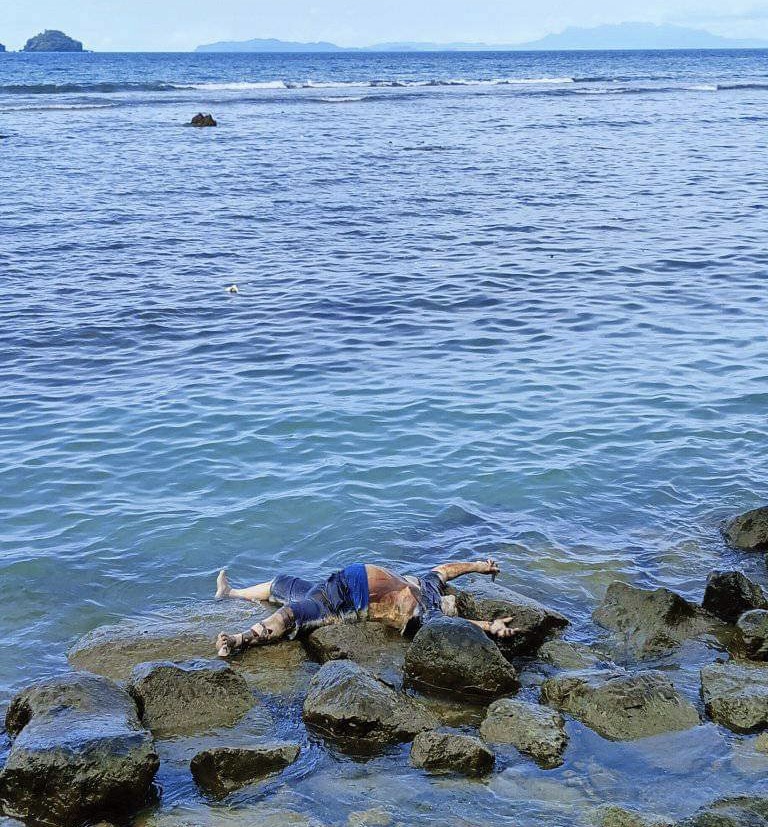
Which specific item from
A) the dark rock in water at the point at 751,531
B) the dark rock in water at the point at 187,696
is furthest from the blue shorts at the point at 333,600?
the dark rock in water at the point at 751,531

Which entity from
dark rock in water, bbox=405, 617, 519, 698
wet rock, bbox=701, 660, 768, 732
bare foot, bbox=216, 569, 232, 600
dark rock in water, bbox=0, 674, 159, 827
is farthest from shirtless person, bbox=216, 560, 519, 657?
dark rock in water, bbox=0, 674, 159, 827

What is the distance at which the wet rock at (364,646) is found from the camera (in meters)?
8.20

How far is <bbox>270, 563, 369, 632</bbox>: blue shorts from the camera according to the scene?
865 cm

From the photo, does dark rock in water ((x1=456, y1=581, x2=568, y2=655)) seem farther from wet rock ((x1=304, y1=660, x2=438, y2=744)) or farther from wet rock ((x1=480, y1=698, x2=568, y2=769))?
wet rock ((x1=304, y1=660, x2=438, y2=744))

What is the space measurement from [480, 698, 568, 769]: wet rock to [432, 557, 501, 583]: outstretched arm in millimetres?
2147

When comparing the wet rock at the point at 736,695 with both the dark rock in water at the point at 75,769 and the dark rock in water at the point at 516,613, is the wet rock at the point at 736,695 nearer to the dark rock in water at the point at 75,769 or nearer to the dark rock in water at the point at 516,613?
the dark rock in water at the point at 516,613

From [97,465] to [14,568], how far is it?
2.37 m

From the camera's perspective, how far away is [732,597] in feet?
29.1

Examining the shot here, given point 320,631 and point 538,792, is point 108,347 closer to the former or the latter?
point 320,631

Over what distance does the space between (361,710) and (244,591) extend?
101 inches

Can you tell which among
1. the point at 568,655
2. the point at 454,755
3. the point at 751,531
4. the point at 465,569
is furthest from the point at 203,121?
the point at 454,755

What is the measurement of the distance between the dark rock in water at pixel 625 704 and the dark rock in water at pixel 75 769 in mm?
2919

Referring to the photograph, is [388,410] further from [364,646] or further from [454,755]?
[454,755]

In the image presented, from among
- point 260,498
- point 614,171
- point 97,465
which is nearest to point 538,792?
point 260,498
